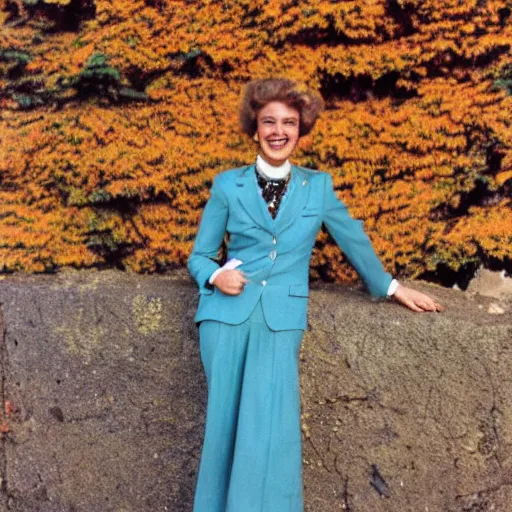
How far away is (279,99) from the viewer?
7.47ft

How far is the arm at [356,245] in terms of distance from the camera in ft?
7.72

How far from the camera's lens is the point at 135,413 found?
253 cm

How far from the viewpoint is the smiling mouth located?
2.28 m

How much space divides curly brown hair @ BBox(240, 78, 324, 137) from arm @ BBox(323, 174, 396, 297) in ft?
0.86

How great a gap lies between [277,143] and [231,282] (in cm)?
52

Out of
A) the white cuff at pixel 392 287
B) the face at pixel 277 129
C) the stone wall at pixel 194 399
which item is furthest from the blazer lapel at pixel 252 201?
the white cuff at pixel 392 287

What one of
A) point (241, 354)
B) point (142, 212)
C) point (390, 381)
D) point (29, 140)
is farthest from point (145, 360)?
point (29, 140)

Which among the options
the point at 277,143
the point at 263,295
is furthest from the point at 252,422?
the point at 277,143

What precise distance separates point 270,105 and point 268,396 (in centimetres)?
101

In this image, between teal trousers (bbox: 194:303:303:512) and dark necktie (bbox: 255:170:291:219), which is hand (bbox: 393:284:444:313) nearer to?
teal trousers (bbox: 194:303:303:512)

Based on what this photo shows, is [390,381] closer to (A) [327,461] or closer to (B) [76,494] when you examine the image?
(A) [327,461]

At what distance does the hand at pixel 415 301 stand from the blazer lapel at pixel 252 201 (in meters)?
0.53

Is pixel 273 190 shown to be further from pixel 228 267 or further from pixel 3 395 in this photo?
pixel 3 395

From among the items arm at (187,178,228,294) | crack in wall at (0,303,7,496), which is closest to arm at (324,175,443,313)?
arm at (187,178,228,294)
